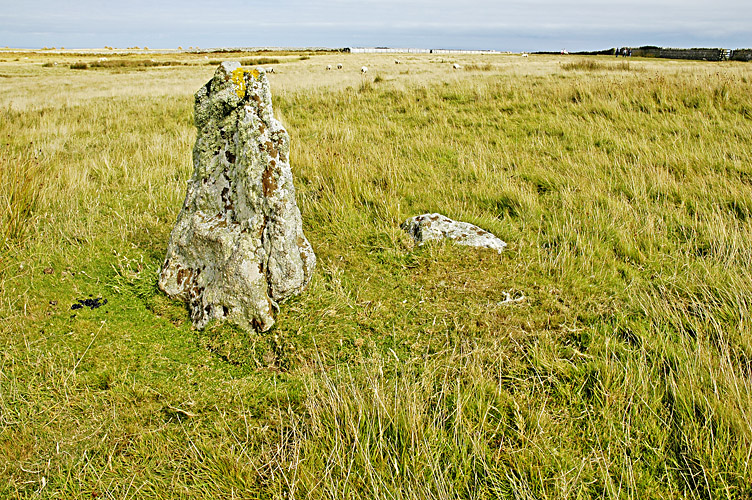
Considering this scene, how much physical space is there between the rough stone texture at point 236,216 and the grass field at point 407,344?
0.83 ft

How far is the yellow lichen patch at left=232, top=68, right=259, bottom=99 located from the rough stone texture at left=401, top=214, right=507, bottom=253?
2.39 metres

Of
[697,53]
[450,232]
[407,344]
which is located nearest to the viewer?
[407,344]

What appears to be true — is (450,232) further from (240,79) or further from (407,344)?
(240,79)

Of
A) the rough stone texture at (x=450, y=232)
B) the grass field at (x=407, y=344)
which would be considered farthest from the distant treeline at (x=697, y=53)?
the rough stone texture at (x=450, y=232)

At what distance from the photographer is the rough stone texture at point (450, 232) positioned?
4.94 metres

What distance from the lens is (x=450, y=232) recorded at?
201 inches

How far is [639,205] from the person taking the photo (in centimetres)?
594

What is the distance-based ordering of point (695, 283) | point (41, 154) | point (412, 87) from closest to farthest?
point (695, 283) → point (41, 154) → point (412, 87)

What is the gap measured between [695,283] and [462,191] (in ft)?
10.3

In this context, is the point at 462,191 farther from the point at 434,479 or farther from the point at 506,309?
the point at 434,479

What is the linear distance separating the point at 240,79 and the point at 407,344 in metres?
2.86

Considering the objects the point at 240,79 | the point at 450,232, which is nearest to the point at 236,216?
the point at 240,79

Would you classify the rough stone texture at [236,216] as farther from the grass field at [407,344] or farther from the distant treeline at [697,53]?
the distant treeline at [697,53]

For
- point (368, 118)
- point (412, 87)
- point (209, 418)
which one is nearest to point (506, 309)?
point (209, 418)
